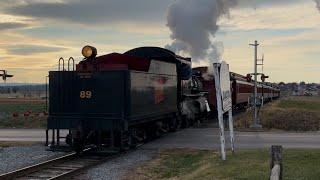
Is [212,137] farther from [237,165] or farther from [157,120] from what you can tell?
[237,165]

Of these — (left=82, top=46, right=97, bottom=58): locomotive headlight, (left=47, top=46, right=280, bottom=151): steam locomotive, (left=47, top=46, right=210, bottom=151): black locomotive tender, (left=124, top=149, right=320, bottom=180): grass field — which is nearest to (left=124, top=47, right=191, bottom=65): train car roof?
(left=47, top=46, right=280, bottom=151): steam locomotive

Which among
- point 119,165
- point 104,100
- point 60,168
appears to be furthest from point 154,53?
point 60,168

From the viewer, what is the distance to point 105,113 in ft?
54.4

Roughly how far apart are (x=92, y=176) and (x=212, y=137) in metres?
9.80

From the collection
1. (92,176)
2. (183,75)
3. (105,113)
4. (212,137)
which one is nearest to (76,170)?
(92,176)

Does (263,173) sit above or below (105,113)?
below

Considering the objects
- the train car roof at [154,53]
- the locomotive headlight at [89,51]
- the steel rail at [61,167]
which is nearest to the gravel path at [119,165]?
the steel rail at [61,167]

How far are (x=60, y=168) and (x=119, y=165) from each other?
61.5 inches

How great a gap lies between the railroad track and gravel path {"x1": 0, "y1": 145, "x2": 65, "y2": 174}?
0.80 metres

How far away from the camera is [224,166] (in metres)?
13.2

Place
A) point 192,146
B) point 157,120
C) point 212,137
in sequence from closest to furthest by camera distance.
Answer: point 192,146 < point 157,120 < point 212,137

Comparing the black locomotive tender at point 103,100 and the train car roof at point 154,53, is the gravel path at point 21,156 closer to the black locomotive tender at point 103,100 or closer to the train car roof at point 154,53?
the black locomotive tender at point 103,100

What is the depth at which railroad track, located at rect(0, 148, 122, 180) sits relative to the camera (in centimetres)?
1261

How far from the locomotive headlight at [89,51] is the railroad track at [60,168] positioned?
298cm
